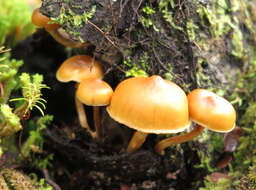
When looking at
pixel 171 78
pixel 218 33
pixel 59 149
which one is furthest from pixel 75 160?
pixel 218 33

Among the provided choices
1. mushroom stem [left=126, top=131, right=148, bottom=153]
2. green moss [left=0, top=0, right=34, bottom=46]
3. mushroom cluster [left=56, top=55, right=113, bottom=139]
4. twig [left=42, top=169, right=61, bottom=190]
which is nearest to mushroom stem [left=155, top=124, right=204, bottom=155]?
mushroom stem [left=126, top=131, right=148, bottom=153]

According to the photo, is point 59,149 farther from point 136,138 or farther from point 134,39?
point 134,39

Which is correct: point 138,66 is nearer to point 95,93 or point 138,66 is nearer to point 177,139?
point 95,93

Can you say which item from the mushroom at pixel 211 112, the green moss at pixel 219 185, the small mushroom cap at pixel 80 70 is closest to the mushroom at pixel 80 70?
the small mushroom cap at pixel 80 70

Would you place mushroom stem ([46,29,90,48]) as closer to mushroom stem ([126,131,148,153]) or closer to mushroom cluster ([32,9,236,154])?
mushroom cluster ([32,9,236,154])

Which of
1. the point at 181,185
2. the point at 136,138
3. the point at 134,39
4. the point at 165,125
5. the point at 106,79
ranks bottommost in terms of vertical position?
the point at 181,185

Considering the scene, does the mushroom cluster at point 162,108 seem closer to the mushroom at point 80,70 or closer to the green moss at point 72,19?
the mushroom at point 80,70

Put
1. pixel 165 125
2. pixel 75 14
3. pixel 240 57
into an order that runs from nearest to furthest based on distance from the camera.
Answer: pixel 165 125
pixel 75 14
pixel 240 57
